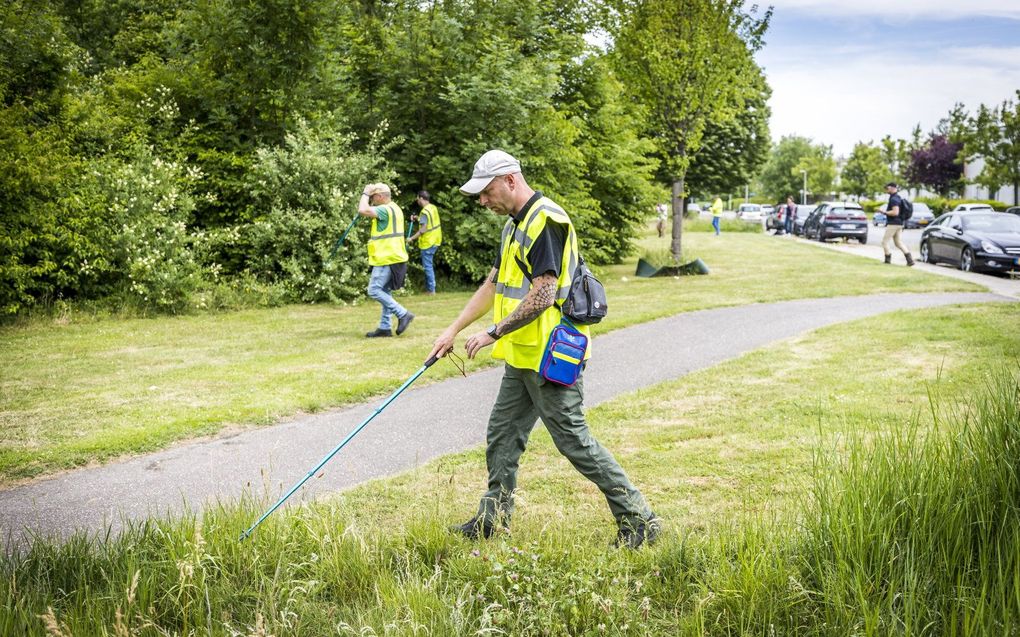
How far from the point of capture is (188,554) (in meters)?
3.61

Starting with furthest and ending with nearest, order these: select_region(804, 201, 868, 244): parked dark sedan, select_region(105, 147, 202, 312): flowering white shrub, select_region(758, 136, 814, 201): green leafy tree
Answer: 1. select_region(758, 136, 814, 201): green leafy tree
2. select_region(804, 201, 868, 244): parked dark sedan
3. select_region(105, 147, 202, 312): flowering white shrub

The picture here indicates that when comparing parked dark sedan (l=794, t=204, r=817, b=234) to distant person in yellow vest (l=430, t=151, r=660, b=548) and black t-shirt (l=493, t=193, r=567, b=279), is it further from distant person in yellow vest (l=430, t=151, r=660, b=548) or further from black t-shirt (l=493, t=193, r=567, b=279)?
black t-shirt (l=493, t=193, r=567, b=279)

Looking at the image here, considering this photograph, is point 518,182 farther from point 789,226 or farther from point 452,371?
point 789,226

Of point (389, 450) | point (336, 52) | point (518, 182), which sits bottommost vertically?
point (389, 450)

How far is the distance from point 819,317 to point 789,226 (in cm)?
3366

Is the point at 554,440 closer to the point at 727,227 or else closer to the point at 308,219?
the point at 308,219

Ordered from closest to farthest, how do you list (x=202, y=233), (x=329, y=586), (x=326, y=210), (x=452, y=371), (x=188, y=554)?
1. (x=188, y=554)
2. (x=329, y=586)
3. (x=452, y=371)
4. (x=202, y=233)
5. (x=326, y=210)

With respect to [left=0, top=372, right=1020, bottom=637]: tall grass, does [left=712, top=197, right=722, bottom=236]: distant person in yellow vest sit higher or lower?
higher

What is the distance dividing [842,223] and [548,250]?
116 feet

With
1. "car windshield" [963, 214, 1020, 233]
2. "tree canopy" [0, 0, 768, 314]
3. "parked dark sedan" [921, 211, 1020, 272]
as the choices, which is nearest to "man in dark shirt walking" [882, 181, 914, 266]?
"parked dark sedan" [921, 211, 1020, 272]

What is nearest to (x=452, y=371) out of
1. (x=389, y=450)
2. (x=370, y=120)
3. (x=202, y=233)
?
(x=389, y=450)

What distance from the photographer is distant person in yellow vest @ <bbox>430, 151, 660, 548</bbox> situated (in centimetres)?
432

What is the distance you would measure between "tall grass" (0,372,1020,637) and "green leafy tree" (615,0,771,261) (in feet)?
61.0

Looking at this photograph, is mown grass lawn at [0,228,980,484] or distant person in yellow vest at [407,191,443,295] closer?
mown grass lawn at [0,228,980,484]
